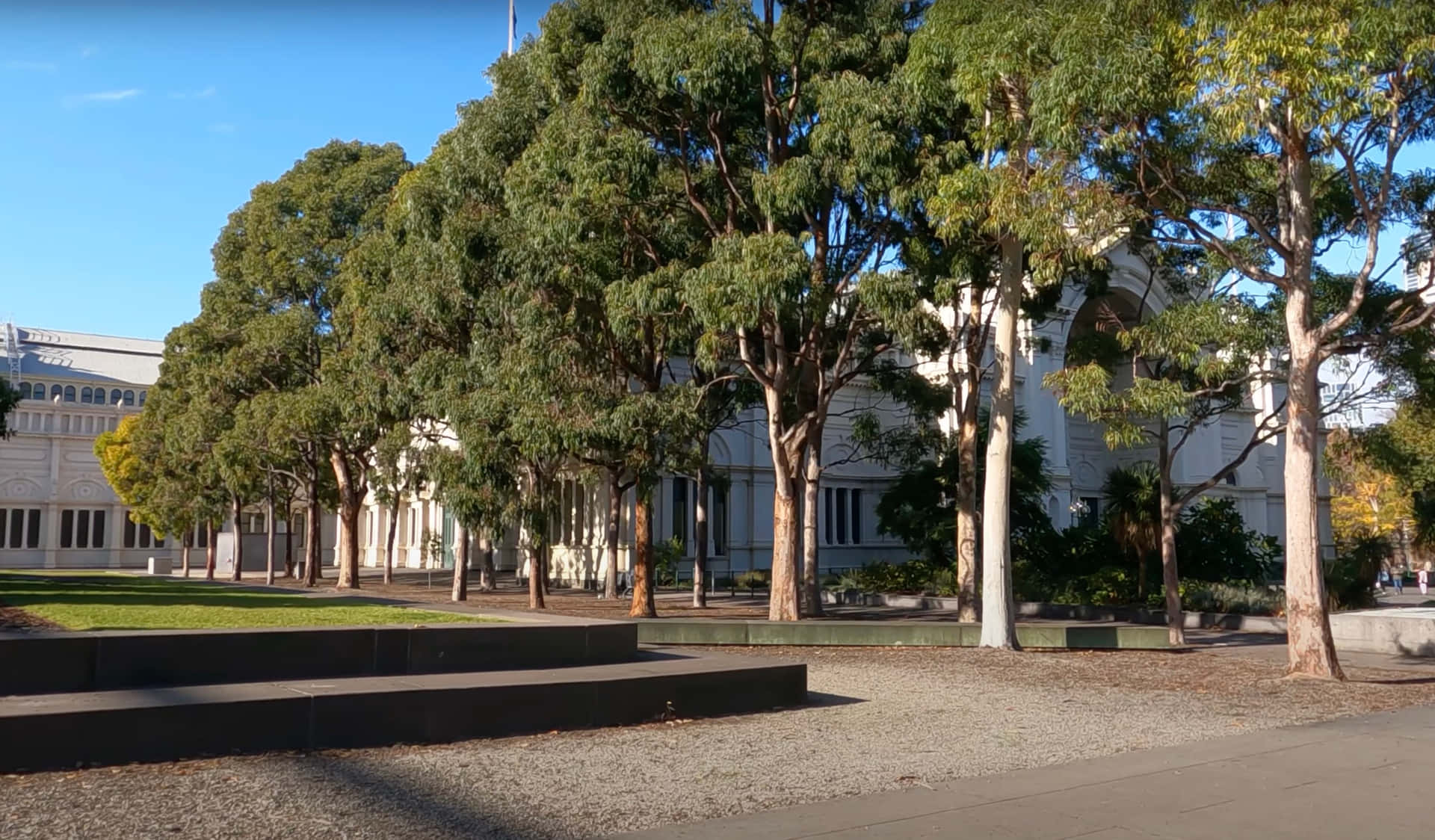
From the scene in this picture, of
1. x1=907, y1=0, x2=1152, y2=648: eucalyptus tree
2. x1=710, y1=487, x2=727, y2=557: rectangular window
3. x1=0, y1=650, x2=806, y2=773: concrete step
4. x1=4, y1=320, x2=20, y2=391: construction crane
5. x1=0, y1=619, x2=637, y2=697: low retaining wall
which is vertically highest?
x1=4, y1=320, x2=20, y2=391: construction crane

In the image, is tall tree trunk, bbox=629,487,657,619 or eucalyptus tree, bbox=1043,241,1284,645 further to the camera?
tall tree trunk, bbox=629,487,657,619

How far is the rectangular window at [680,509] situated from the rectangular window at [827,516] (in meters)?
6.28

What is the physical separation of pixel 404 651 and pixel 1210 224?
14422mm

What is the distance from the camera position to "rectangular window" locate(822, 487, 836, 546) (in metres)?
46.7

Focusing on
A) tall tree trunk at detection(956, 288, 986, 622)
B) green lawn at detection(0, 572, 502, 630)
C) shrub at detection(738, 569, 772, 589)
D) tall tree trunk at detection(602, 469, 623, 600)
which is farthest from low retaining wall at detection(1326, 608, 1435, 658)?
shrub at detection(738, 569, 772, 589)

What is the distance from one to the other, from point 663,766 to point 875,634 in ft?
36.6

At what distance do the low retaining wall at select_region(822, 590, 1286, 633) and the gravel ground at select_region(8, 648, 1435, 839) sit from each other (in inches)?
448

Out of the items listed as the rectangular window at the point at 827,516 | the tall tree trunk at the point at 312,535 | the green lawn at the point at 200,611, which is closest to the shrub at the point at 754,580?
the rectangular window at the point at 827,516

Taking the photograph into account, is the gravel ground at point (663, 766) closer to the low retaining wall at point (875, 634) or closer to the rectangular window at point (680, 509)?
the low retaining wall at point (875, 634)

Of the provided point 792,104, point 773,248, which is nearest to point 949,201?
point 773,248

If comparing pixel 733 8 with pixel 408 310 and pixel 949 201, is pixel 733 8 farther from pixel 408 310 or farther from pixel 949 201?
pixel 408 310

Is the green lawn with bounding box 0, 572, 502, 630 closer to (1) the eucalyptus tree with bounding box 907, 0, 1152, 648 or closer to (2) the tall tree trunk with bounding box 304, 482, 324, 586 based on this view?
(1) the eucalyptus tree with bounding box 907, 0, 1152, 648

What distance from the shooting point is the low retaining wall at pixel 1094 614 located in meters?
26.2

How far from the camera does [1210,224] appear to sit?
61.7ft
